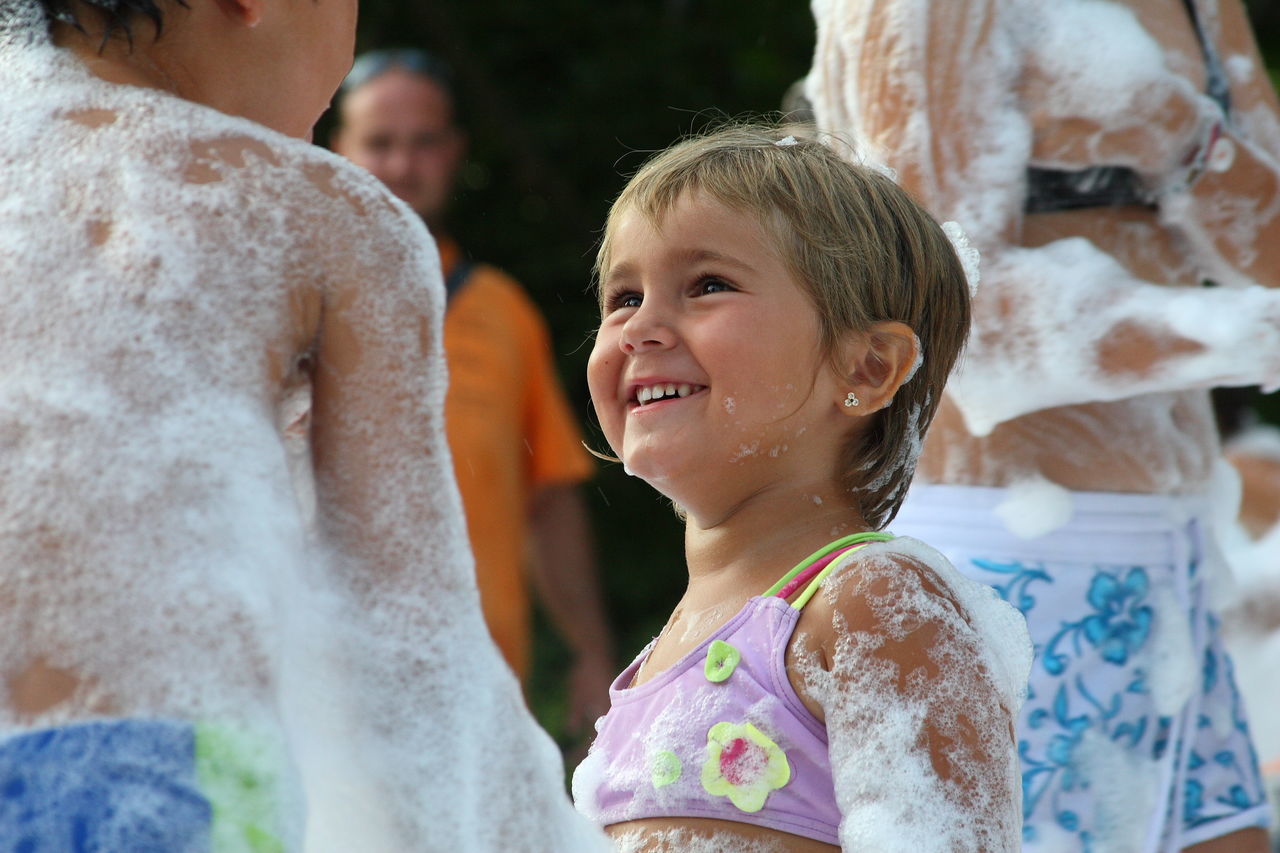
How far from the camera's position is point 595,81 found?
6.75 metres

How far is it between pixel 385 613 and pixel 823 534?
26.2 inches

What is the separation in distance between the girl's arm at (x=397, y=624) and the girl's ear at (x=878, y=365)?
66cm

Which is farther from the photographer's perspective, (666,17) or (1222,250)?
(666,17)

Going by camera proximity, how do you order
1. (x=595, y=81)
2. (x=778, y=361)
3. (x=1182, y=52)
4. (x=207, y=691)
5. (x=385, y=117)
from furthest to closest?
(x=595, y=81) < (x=385, y=117) < (x=1182, y=52) < (x=778, y=361) < (x=207, y=691)

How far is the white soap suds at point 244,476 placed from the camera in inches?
44.2

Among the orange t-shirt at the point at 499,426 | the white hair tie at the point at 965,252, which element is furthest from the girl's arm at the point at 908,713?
the orange t-shirt at the point at 499,426

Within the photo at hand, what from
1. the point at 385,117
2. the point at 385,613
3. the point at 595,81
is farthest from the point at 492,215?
the point at 385,613

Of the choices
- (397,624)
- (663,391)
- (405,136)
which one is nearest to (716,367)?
(663,391)

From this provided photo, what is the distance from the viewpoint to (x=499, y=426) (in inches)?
153

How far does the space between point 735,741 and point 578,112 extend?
18.2 ft

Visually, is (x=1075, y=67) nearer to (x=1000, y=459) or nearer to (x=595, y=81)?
(x=1000, y=459)

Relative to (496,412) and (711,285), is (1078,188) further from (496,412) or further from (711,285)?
(496,412)

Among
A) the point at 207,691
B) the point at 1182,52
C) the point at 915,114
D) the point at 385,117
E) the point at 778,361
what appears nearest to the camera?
the point at 207,691

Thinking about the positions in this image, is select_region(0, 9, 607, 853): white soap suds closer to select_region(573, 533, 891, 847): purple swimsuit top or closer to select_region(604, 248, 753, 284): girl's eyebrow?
select_region(573, 533, 891, 847): purple swimsuit top
